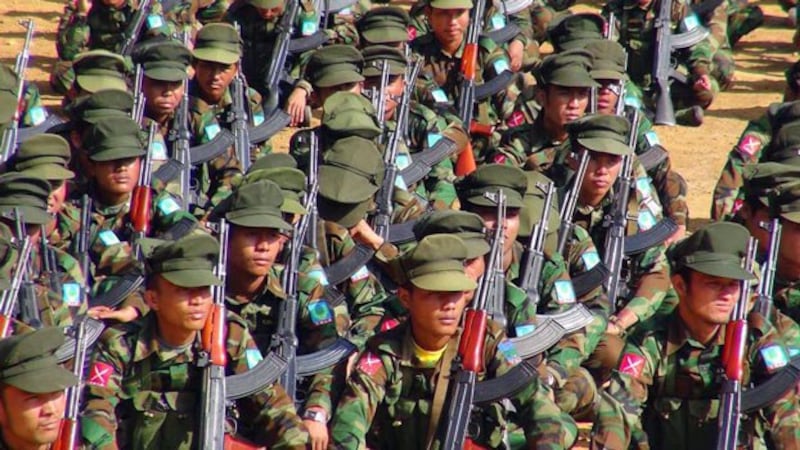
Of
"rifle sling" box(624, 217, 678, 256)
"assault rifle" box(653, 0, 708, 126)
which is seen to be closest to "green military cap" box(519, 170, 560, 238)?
"rifle sling" box(624, 217, 678, 256)

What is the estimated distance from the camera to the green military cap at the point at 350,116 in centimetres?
1253

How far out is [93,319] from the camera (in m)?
10.6

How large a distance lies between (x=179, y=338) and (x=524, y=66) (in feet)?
26.0

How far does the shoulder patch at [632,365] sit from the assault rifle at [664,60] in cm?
724

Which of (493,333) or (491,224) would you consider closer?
(493,333)

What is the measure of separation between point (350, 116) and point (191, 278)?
142 inches

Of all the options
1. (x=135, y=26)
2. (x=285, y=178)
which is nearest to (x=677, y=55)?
(x=135, y=26)

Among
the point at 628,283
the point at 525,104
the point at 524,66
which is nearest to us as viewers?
the point at 628,283

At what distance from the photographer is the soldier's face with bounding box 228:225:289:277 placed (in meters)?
10.2

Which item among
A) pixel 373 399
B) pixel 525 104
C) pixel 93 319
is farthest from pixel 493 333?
pixel 525 104

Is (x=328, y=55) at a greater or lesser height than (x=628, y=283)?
greater

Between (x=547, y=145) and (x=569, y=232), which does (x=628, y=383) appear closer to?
(x=569, y=232)

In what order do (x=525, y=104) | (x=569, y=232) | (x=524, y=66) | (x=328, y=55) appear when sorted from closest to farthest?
(x=569, y=232) < (x=328, y=55) < (x=525, y=104) < (x=524, y=66)

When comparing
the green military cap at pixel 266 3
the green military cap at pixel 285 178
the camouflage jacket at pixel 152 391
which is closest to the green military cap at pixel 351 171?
the green military cap at pixel 285 178
